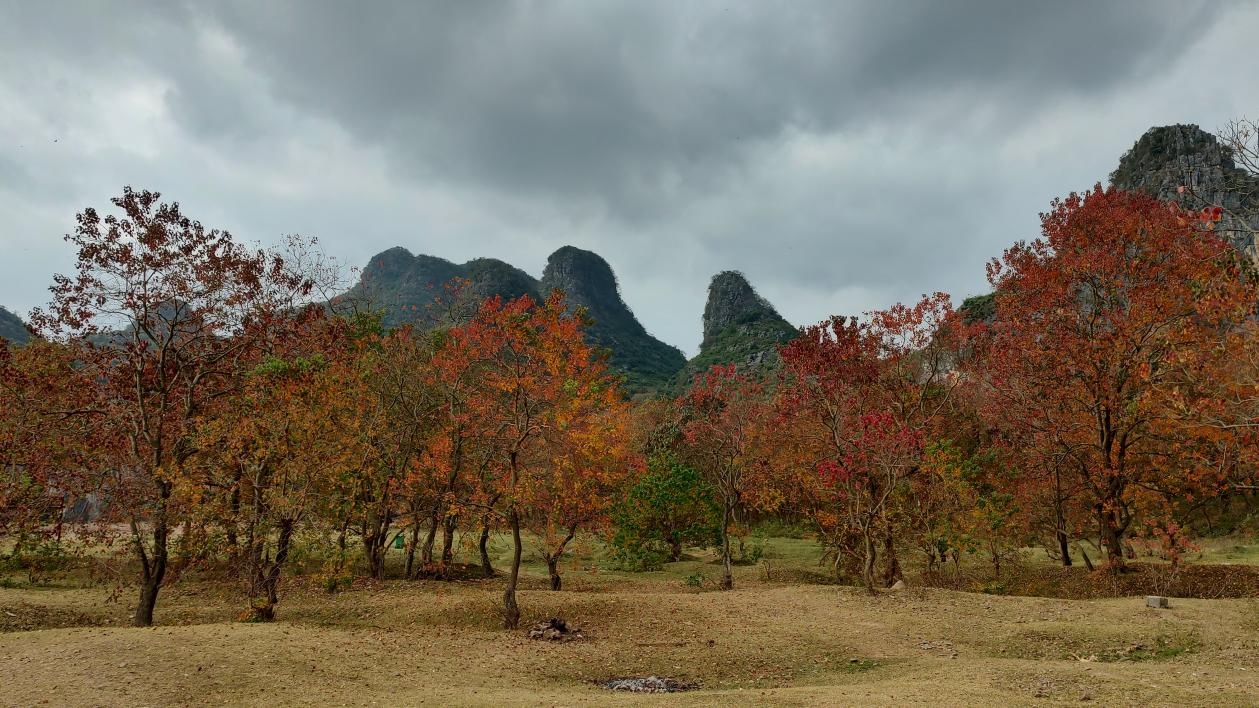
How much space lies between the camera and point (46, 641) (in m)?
11.9

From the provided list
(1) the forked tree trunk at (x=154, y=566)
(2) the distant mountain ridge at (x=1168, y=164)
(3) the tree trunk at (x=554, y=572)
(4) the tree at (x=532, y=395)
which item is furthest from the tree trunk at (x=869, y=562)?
(2) the distant mountain ridge at (x=1168, y=164)

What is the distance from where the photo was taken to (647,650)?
47.7 ft

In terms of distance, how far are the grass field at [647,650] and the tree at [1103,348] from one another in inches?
208

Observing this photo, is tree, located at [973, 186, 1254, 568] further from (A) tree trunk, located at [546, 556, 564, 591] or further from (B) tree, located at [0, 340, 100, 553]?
(B) tree, located at [0, 340, 100, 553]

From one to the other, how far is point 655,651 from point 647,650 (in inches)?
8.1

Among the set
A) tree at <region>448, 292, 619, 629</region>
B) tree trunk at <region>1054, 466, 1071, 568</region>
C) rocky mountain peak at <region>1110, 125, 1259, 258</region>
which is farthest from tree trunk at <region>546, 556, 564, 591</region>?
rocky mountain peak at <region>1110, 125, 1259, 258</region>

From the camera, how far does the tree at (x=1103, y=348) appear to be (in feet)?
61.1

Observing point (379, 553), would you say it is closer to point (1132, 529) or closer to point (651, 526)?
point (651, 526)

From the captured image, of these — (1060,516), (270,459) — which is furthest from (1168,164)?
(270,459)

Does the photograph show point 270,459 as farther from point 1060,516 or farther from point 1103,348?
point 1060,516

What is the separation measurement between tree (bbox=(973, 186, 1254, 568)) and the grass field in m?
5.29

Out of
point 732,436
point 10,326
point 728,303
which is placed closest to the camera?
point 732,436

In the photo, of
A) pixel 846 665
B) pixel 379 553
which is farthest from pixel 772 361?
pixel 846 665

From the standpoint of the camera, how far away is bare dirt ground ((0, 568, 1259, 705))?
10055mm
